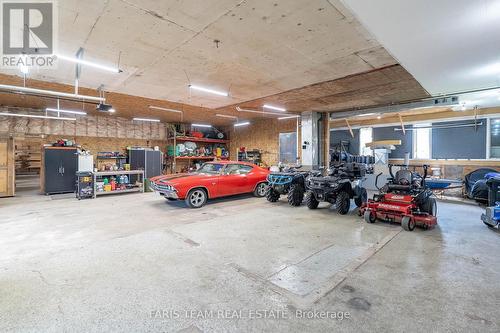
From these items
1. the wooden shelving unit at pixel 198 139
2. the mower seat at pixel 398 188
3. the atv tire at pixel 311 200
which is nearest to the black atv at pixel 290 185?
the atv tire at pixel 311 200

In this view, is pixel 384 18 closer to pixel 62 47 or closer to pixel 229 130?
pixel 62 47

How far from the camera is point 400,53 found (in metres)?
4.08

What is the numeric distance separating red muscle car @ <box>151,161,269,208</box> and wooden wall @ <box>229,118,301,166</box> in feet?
12.0

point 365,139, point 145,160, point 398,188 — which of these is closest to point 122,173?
point 145,160

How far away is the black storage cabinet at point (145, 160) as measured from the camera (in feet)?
32.0

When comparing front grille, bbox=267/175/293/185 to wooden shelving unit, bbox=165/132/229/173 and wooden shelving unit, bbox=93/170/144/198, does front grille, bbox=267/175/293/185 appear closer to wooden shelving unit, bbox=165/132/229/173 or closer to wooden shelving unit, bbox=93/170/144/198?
wooden shelving unit, bbox=93/170/144/198

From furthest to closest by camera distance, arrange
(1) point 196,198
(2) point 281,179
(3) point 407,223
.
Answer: (2) point 281,179
(1) point 196,198
(3) point 407,223

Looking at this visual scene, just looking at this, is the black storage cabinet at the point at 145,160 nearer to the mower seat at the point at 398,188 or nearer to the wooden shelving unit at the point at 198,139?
the wooden shelving unit at the point at 198,139

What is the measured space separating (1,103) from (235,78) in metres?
8.65

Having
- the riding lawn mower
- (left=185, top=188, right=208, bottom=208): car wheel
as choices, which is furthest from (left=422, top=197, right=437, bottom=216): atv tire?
(left=185, top=188, right=208, bottom=208): car wheel

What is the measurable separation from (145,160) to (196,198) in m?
4.71

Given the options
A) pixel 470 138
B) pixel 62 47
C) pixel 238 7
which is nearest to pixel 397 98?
pixel 470 138

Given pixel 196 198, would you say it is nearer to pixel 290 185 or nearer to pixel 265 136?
pixel 290 185

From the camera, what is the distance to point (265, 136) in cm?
1206
